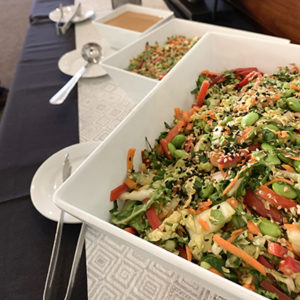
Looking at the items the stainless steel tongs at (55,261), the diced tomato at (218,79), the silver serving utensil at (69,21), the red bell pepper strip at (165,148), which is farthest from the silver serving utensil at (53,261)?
A: the silver serving utensil at (69,21)

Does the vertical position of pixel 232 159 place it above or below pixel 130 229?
above

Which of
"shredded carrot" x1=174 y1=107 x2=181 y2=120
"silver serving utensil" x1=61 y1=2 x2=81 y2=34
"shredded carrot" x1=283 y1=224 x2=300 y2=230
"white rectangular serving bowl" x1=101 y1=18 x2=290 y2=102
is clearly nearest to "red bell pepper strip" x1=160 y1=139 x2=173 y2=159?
"shredded carrot" x1=174 y1=107 x2=181 y2=120

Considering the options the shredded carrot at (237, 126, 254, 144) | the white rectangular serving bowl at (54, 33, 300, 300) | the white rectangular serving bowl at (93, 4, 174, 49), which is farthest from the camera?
the white rectangular serving bowl at (93, 4, 174, 49)

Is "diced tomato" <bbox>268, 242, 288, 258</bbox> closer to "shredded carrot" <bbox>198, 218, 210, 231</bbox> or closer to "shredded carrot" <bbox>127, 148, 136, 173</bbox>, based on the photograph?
"shredded carrot" <bbox>198, 218, 210, 231</bbox>

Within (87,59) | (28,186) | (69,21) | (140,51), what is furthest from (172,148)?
(69,21)

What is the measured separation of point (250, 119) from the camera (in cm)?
68

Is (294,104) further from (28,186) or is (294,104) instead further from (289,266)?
(28,186)

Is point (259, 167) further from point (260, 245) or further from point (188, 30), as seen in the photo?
point (188, 30)

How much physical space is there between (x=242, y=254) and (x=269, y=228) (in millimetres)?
75

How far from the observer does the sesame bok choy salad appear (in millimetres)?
502

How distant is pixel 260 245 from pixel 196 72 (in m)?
0.63

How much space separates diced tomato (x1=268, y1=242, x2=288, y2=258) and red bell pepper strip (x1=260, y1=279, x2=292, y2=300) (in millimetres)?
50

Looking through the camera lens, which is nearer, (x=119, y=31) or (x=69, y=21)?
(x=119, y=31)

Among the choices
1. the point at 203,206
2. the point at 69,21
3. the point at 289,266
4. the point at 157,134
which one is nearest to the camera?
the point at 289,266
